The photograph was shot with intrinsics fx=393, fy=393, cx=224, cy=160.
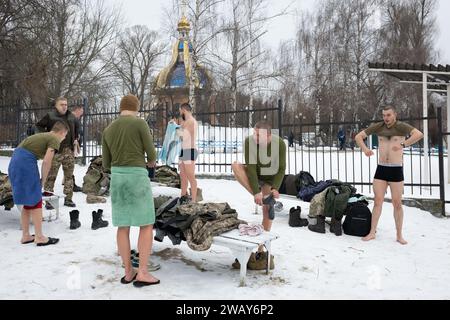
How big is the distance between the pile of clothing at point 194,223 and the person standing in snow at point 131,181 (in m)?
0.42

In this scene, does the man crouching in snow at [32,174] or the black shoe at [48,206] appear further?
the black shoe at [48,206]

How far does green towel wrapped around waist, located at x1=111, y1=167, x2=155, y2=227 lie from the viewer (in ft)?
11.7

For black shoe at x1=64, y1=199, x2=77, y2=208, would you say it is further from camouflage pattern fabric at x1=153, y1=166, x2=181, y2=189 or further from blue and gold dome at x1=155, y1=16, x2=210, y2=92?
blue and gold dome at x1=155, y1=16, x2=210, y2=92

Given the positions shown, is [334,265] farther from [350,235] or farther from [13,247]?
[13,247]

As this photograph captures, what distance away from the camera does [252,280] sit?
13.0ft

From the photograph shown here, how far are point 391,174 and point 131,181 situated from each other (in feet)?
12.4

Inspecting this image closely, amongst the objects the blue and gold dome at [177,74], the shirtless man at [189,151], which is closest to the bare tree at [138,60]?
the blue and gold dome at [177,74]

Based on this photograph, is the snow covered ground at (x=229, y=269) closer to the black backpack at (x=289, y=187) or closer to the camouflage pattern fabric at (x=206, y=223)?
the camouflage pattern fabric at (x=206, y=223)

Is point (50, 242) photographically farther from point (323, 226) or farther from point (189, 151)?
point (323, 226)

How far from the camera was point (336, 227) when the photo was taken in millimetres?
5922

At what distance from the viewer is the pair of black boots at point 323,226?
590 centimetres

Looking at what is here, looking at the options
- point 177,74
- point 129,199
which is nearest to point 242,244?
point 129,199
